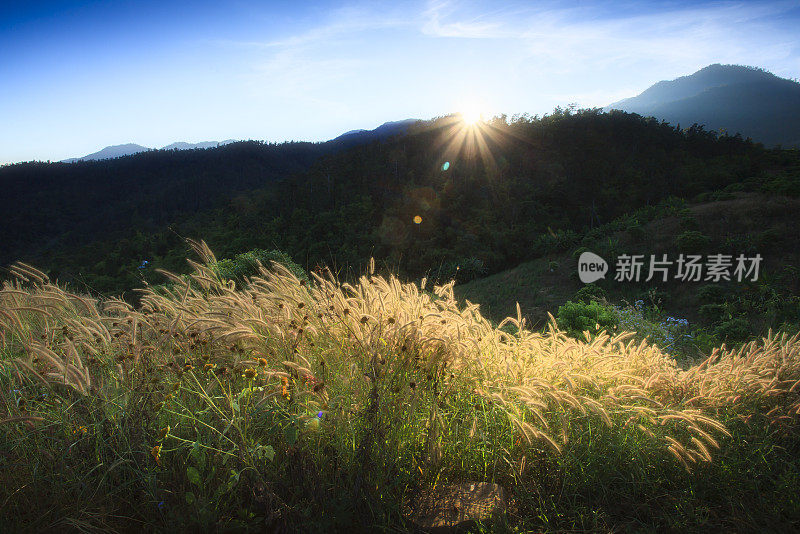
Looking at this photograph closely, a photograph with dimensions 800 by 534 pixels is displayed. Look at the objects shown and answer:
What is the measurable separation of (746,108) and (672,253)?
106 metres

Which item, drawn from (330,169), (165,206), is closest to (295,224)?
(330,169)

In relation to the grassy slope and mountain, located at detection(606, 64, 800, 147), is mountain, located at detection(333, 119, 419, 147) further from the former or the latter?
mountain, located at detection(606, 64, 800, 147)

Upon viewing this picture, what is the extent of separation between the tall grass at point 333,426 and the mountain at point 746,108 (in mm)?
64891

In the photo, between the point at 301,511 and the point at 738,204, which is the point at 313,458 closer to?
the point at 301,511

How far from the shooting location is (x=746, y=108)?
3477 inches

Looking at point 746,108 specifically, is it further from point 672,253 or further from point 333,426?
point 333,426

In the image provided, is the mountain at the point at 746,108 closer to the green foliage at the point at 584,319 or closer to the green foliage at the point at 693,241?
the green foliage at the point at 693,241

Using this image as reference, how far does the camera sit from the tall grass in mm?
1821

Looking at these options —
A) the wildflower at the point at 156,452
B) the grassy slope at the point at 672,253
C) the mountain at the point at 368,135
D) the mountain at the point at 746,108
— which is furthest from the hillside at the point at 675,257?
the mountain at the point at 746,108

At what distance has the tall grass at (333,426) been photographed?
182 centimetres

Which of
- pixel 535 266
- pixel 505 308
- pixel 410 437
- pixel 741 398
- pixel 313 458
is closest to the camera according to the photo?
pixel 313 458

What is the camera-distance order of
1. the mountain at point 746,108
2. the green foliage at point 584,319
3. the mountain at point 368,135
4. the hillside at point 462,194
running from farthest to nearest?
the mountain at point 746,108
the mountain at point 368,135
the hillside at point 462,194
the green foliage at point 584,319

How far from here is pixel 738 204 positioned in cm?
1570

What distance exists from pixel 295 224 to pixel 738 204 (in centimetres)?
2274
